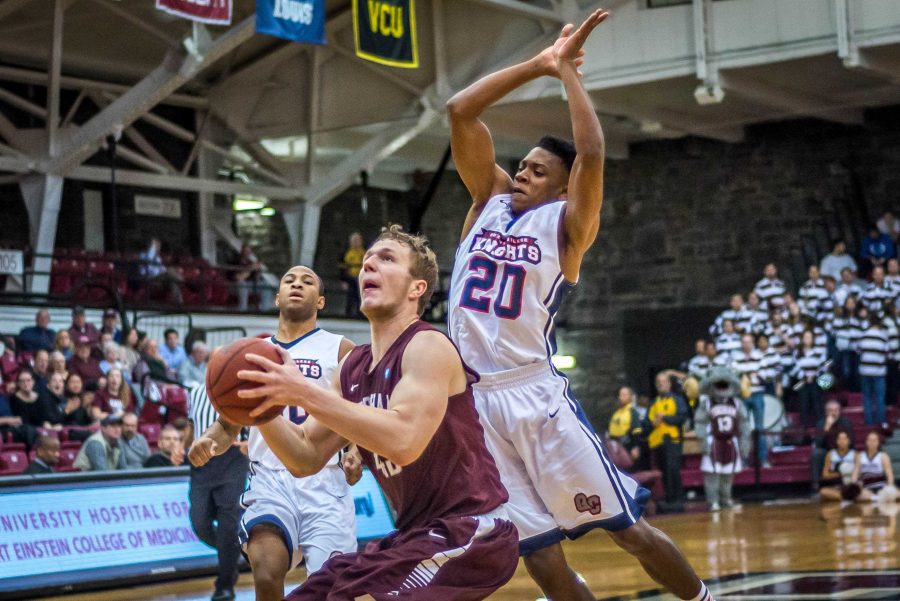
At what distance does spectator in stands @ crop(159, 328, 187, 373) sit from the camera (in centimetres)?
1706

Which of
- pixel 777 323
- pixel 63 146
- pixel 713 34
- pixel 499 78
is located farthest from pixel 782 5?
pixel 499 78

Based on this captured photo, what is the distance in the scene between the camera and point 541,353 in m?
5.41

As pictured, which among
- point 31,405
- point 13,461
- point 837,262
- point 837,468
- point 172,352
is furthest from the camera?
point 837,262

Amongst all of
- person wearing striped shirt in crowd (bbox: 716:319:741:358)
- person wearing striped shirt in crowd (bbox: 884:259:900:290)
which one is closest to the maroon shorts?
person wearing striped shirt in crowd (bbox: 716:319:741:358)

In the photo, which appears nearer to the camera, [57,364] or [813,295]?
[57,364]

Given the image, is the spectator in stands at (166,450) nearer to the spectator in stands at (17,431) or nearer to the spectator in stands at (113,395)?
the spectator in stands at (17,431)

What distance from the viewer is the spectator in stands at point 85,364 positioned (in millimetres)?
14883

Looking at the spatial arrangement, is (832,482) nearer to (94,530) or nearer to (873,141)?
(873,141)

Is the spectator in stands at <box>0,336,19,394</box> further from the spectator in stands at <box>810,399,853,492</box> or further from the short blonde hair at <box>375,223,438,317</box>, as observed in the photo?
the short blonde hair at <box>375,223,438,317</box>

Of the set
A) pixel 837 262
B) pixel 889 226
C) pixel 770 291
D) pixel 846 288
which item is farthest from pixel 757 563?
pixel 889 226

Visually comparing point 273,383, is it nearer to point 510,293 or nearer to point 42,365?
point 510,293

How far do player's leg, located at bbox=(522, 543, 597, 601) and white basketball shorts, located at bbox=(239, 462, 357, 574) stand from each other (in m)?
1.15

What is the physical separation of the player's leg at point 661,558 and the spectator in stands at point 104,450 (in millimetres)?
7222

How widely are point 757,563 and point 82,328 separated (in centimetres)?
954
